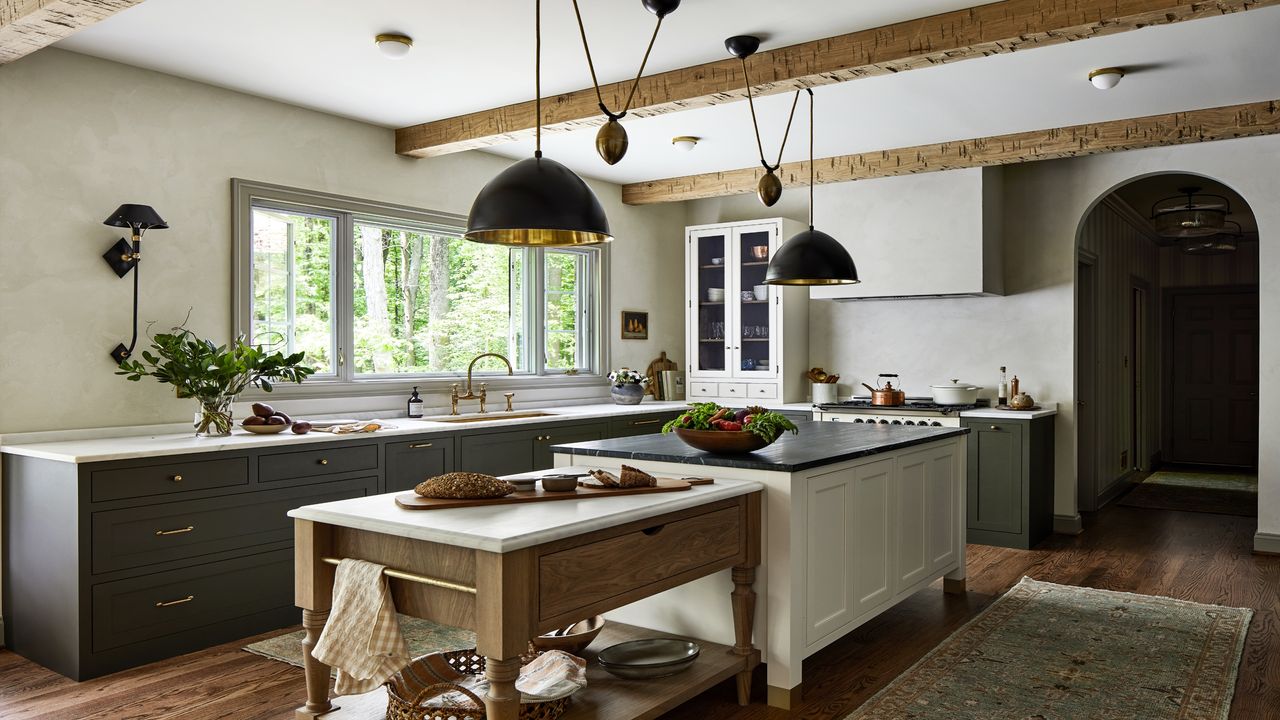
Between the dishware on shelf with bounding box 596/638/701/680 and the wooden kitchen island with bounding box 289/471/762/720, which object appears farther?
the dishware on shelf with bounding box 596/638/701/680

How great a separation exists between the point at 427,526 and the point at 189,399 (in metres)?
2.71

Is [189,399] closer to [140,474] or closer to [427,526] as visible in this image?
[140,474]

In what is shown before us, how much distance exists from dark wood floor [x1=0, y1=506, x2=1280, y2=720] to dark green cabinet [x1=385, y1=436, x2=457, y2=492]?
1.07m

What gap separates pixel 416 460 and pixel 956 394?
12.2ft

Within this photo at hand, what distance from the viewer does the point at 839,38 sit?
3.81m

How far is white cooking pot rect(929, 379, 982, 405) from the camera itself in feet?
20.6

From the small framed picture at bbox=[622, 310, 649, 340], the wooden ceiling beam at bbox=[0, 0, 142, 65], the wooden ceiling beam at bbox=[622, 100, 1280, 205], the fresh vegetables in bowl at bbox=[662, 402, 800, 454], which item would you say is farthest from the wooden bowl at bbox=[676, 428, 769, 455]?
the small framed picture at bbox=[622, 310, 649, 340]

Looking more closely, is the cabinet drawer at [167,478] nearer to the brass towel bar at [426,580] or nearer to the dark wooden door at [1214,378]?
the brass towel bar at [426,580]

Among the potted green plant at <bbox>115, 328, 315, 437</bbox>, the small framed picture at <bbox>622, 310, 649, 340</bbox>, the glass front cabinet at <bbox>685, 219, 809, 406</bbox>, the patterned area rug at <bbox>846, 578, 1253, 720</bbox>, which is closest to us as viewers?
the patterned area rug at <bbox>846, 578, 1253, 720</bbox>

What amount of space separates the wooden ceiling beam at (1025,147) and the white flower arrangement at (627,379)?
1.45 m

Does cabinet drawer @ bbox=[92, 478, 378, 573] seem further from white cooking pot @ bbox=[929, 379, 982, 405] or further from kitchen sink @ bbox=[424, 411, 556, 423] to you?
white cooking pot @ bbox=[929, 379, 982, 405]

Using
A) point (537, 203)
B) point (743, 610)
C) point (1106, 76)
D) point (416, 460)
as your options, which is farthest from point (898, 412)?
point (537, 203)

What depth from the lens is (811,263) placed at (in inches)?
165

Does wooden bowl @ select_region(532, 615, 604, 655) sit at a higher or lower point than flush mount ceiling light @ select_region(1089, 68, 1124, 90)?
lower
